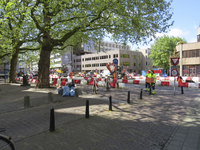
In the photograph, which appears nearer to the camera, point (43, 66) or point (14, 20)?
point (14, 20)

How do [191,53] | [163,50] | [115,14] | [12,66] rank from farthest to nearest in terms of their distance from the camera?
[163,50], [191,53], [12,66], [115,14]

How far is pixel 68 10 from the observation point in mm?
11734

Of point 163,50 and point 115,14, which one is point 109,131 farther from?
point 163,50

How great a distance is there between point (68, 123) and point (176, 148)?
3.24 meters

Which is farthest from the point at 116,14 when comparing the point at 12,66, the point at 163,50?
the point at 163,50

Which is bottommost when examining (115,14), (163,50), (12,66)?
(12,66)

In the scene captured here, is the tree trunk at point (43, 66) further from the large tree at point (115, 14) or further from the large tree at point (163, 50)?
the large tree at point (163, 50)

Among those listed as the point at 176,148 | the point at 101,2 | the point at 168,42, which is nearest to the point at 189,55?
the point at 168,42

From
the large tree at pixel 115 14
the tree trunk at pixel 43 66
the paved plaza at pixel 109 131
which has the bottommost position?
the paved plaza at pixel 109 131

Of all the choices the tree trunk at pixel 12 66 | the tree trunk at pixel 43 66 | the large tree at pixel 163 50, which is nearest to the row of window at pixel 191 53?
the large tree at pixel 163 50

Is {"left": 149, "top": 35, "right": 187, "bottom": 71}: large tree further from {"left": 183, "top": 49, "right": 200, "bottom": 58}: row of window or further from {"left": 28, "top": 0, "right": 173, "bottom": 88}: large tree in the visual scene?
{"left": 28, "top": 0, "right": 173, "bottom": 88}: large tree

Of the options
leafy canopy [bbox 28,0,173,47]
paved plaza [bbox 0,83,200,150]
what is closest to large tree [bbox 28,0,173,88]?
A: leafy canopy [bbox 28,0,173,47]

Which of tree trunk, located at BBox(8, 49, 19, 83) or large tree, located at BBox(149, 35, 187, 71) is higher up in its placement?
large tree, located at BBox(149, 35, 187, 71)

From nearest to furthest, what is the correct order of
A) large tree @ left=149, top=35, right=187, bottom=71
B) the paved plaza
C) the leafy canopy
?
the paved plaza, the leafy canopy, large tree @ left=149, top=35, right=187, bottom=71
